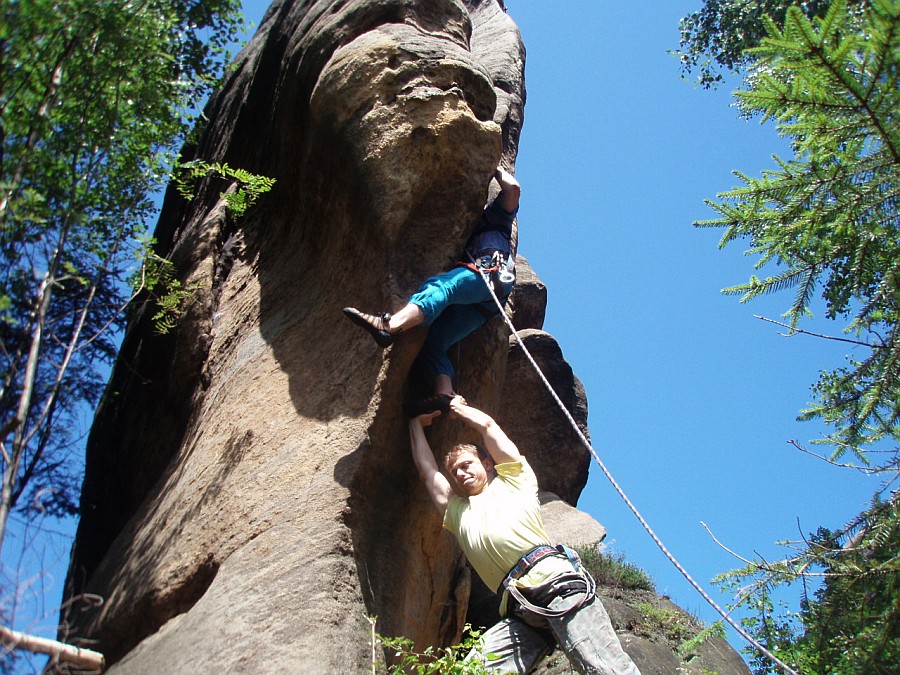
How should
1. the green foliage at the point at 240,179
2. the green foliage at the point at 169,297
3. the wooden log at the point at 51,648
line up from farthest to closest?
1. the green foliage at the point at 169,297
2. the green foliage at the point at 240,179
3. the wooden log at the point at 51,648

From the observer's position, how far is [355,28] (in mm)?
7152

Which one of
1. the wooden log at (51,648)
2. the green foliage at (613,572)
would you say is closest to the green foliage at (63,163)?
the wooden log at (51,648)

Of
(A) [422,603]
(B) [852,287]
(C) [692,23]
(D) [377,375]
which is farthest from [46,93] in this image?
(C) [692,23]

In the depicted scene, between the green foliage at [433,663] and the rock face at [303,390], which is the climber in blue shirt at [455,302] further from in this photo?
the green foliage at [433,663]

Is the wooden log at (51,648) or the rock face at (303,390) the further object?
the rock face at (303,390)

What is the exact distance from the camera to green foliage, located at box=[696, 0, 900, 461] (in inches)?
166

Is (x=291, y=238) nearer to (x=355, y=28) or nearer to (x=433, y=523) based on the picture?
(x=355, y=28)

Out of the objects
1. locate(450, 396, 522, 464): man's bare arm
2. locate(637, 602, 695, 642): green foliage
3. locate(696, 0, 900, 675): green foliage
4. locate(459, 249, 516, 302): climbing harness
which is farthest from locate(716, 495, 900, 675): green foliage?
locate(637, 602, 695, 642): green foliage

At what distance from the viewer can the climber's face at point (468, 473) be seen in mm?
5348

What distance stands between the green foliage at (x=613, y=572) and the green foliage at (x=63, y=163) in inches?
233

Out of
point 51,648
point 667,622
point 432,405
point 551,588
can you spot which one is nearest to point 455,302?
point 432,405

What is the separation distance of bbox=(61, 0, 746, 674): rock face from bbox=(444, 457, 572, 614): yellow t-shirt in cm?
73

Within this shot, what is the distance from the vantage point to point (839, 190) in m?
4.86

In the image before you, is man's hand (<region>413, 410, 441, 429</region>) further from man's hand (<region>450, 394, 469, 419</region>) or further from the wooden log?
the wooden log
